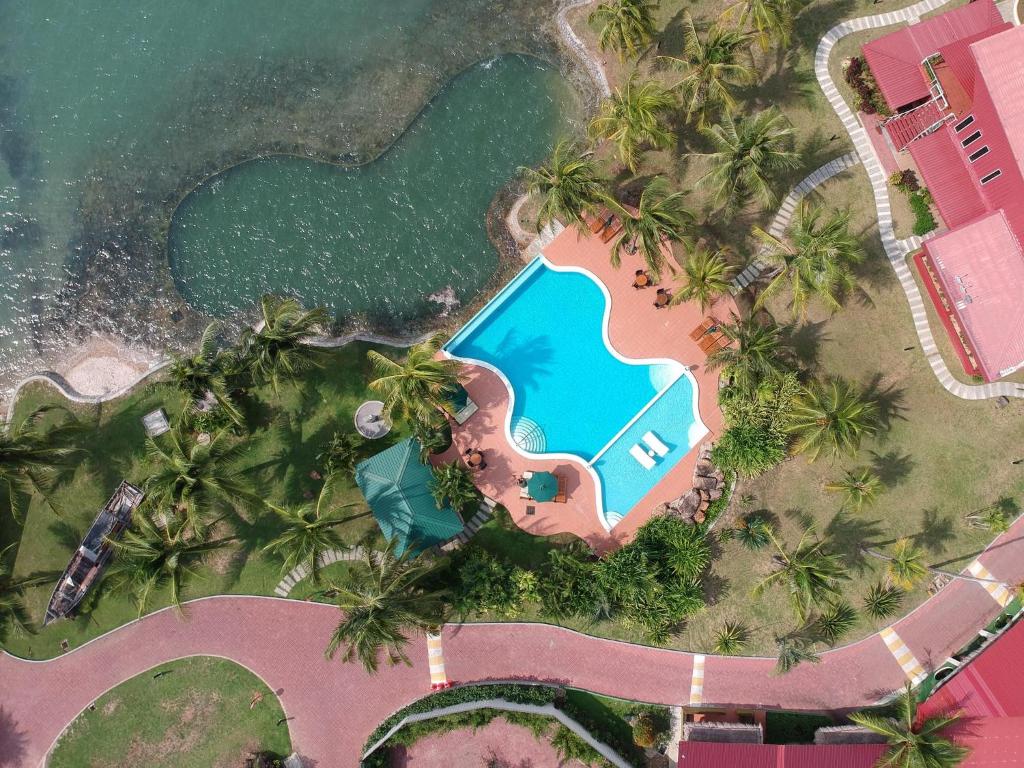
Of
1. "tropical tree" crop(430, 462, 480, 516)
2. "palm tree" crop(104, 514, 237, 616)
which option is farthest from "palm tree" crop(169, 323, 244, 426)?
"tropical tree" crop(430, 462, 480, 516)

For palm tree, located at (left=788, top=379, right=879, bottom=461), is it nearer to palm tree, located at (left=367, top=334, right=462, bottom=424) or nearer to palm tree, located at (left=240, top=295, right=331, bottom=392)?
palm tree, located at (left=367, top=334, right=462, bottom=424)

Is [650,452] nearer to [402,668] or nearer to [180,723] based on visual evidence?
[402,668]

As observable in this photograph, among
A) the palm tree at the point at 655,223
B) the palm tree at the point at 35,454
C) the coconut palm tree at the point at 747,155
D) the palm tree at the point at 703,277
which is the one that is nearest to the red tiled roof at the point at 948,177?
the coconut palm tree at the point at 747,155

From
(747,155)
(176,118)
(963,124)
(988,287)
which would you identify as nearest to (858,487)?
(988,287)

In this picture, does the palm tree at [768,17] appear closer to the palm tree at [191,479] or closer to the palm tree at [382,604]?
the palm tree at [382,604]

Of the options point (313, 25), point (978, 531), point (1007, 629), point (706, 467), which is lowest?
point (1007, 629)

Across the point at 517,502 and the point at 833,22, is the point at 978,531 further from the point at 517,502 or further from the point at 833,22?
the point at 833,22

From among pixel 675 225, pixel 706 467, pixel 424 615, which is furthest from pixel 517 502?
pixel 675 225
